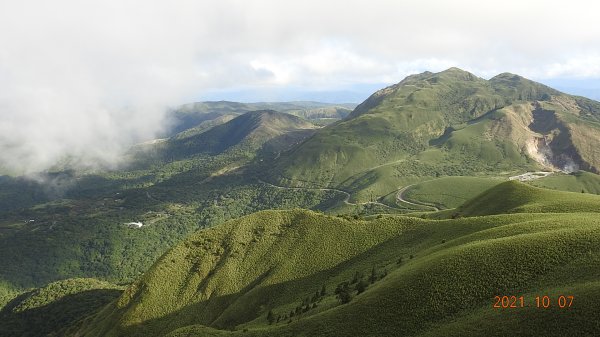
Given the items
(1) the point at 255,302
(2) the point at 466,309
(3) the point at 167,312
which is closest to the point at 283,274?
(1) the point at 255,302

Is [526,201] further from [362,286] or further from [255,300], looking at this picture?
[255,300]

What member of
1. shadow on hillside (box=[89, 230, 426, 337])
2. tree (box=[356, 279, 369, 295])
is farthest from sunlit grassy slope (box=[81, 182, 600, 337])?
tree (box=[356, 279, 369, 295])

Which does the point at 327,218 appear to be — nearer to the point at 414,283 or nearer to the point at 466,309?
the point at 414,283

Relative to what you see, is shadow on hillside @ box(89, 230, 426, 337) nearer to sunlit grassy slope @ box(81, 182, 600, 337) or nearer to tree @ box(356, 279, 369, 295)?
sunlit grassy slope @ box(81, 182, 600, 337)

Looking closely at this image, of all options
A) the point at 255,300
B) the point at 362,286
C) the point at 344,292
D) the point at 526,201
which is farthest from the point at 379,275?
the point at 526,201

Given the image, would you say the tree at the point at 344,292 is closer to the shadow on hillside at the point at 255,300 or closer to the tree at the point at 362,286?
the tree at the point at 362,286

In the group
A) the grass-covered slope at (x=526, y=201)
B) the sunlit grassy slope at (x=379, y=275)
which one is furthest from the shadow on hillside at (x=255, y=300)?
the grass-covered slope at (x=526, y=201)

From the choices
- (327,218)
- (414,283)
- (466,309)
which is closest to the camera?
(466,309)
